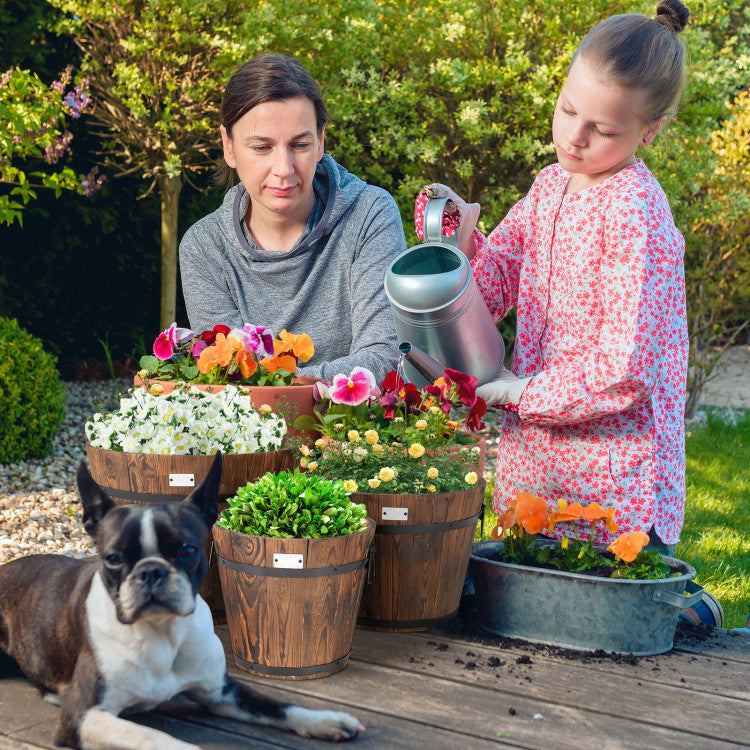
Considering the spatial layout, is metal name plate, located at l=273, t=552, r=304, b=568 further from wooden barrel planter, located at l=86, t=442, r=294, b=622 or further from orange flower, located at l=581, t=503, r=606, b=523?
orange flower, located at l=581, t=503, r=606, b=523

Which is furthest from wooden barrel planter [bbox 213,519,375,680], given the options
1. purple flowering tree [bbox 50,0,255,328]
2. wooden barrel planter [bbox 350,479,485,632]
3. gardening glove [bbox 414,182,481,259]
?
purple flowering tree [bbox 50,0,255,328]

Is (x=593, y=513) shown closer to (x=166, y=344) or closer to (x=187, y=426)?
(x=187, y=426)

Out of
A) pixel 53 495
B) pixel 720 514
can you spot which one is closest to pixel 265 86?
pixel 53 495

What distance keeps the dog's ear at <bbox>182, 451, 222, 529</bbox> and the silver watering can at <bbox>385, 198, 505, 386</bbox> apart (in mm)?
623

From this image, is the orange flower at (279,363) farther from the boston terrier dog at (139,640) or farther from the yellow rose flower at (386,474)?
the boston terrier dog at (139,640)

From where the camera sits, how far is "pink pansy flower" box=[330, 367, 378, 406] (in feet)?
6.66

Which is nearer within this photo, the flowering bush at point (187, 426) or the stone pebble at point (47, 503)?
the flowering bush at point (187, 426)

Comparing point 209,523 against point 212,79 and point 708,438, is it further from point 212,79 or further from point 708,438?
point 708,438

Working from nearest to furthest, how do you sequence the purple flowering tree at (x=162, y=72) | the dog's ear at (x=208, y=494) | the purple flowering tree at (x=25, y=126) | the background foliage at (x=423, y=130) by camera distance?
1. the dog's ear at (x=208, y=494)
2. the purple flowering tree at (x=25, y=126)
3. the purple flowering tree at (x=162, y=72)
4. the background foliage at (x=423, y=130)

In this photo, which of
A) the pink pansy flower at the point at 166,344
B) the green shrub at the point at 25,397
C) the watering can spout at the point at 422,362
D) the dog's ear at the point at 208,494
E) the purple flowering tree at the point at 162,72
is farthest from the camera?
the purple flowering tree at the point at 162,72

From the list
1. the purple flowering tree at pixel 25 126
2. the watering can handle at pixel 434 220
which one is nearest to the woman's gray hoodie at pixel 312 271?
the watering can handle at pixel 434 220

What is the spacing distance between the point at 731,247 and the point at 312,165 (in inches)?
236

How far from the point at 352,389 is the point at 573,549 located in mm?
586

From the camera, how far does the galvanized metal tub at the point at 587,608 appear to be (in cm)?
179
